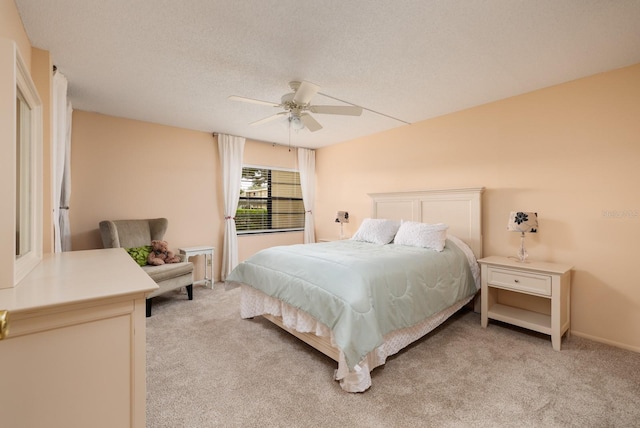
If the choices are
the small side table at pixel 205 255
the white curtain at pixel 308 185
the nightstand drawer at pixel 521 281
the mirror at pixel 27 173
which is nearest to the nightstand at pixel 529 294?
the nightstand drawer at pixel 521 281

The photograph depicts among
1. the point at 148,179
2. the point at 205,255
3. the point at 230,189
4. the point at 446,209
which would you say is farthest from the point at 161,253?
the point at 446,209

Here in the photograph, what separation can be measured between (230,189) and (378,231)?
8.45 feet

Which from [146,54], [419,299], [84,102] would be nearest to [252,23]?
[146,54]

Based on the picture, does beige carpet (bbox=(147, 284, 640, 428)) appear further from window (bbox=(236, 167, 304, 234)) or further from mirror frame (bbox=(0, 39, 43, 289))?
window (bbox=(236, 167, 304, 234))

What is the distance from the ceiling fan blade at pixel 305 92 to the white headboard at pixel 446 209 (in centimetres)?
215

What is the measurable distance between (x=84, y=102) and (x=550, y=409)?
508 cm

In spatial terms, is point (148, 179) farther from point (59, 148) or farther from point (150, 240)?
point (59, 148)

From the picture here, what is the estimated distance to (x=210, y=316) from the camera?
124 inches

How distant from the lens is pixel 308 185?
18.6 feet

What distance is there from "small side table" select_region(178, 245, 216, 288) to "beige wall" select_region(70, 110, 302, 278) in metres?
0.11

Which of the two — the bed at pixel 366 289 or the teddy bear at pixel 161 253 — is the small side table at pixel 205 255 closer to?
the teddy bear at pixel 161 253

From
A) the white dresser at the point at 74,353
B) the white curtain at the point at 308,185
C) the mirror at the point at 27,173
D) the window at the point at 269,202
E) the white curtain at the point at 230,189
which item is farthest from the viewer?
the white curtain at the point at 308,185

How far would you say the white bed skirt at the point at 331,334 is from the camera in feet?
6.13

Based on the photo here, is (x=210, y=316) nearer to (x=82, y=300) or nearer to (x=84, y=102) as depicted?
(x=82, y=300)
